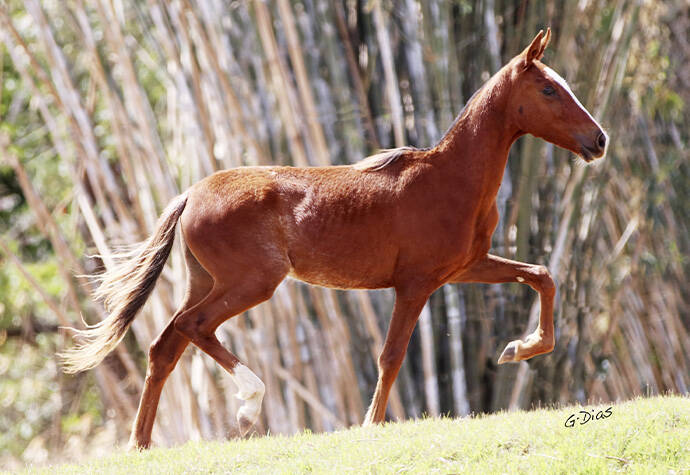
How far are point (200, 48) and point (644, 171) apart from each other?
3957 millimetres

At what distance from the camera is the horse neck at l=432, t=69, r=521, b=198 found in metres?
3.56

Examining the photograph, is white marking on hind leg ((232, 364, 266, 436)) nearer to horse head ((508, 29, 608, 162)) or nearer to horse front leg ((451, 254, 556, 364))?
horse front leg ((451, 254, 556, 364))

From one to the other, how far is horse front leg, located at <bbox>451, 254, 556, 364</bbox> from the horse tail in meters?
1.20

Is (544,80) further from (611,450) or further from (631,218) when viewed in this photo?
(631,218)

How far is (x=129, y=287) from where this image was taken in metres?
3.71

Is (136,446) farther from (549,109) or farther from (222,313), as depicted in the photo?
(549,109)

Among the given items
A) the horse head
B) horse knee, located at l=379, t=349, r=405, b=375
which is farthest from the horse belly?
the horse head

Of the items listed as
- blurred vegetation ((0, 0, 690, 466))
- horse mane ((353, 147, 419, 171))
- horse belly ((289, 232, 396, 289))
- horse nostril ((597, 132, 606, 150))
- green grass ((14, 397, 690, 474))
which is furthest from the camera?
blurred vegetation ((0, 0, 690, 466))

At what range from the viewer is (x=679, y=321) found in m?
7.41


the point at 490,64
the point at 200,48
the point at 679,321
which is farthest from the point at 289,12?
the point at 679,321

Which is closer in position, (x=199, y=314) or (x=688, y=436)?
(x=688, y=436)

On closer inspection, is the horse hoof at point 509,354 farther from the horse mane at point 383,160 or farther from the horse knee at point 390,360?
the horse mane at point 383,160

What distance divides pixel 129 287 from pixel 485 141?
1589 millimetres
